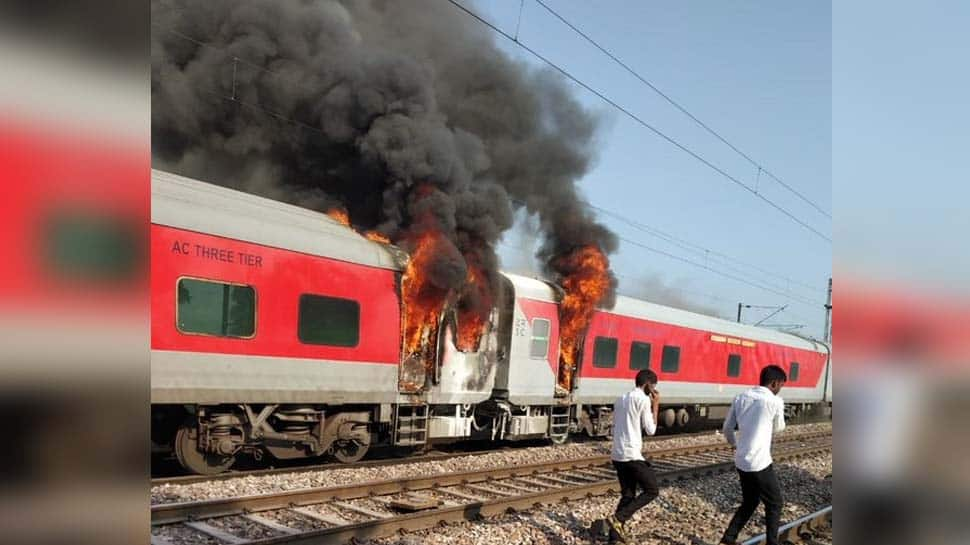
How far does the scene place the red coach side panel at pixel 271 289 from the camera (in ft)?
26.0

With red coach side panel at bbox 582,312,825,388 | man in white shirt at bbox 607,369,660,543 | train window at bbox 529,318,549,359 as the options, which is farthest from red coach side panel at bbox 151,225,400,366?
red coach side panel at bbox 582,312,825,388

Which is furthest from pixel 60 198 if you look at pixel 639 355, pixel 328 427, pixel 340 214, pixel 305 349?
pixel 639 355

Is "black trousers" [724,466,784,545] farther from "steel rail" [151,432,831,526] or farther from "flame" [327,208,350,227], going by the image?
"flame" [327,208,350,227]

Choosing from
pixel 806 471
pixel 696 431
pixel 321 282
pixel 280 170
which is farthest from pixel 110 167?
pixel 696 431

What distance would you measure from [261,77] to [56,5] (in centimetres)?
1766

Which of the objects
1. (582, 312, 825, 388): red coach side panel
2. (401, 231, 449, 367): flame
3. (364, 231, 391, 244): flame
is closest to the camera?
(401, 231, 449, 367): flame

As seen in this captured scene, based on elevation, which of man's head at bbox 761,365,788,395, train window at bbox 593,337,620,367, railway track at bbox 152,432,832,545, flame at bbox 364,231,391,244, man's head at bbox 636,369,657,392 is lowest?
railway track at bbox 152,432,832,545

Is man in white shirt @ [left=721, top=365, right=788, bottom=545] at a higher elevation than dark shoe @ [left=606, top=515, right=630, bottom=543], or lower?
higher

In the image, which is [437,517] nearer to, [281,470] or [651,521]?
[651,521]

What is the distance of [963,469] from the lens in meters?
1.22

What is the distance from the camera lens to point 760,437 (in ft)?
19.6

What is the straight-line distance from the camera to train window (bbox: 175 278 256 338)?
8.09 meters

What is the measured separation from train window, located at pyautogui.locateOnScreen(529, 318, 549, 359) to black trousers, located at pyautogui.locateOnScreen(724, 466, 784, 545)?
7639 mm

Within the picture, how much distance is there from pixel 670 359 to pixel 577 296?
4.23 metres
